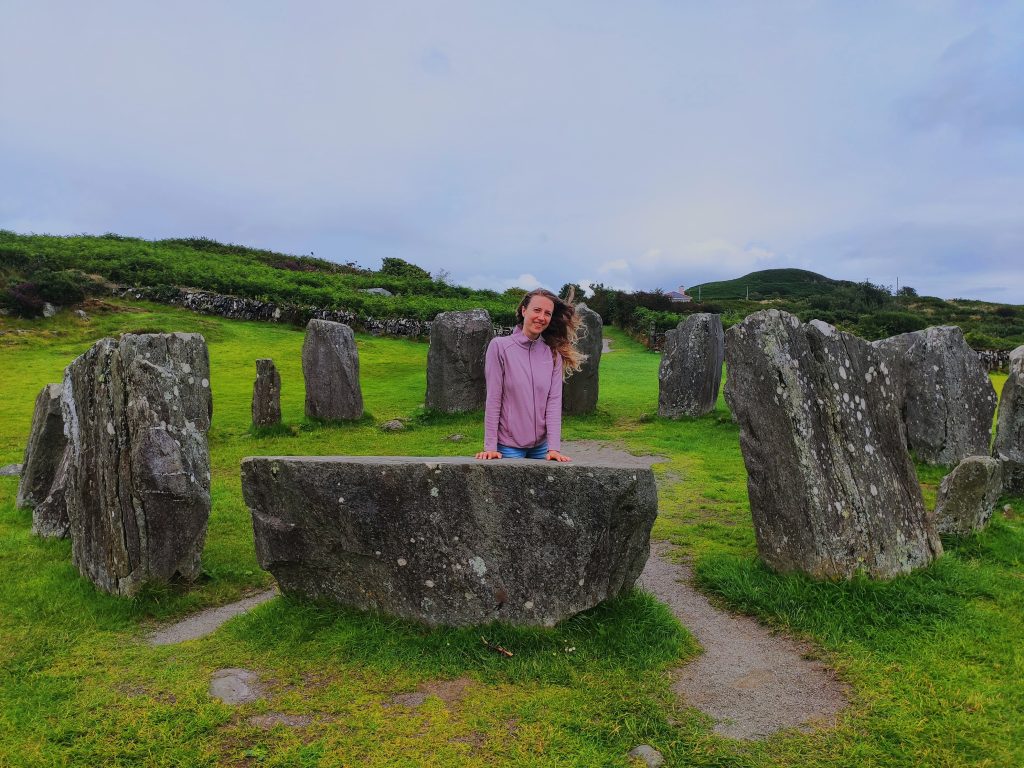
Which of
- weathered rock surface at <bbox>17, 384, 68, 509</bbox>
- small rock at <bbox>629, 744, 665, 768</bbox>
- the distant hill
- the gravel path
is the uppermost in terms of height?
the distant hill

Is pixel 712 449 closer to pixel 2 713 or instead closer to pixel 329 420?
pixel 329 420

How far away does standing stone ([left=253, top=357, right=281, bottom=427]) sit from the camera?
14584mm

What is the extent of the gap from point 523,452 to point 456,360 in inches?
437

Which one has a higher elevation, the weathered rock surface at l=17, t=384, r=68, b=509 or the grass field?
the weathered rock surface at l=17, t=384, r=68, b=509

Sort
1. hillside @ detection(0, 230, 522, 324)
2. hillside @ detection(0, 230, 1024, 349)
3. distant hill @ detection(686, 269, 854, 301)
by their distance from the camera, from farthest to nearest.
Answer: distant hill @ detection(686, 269, 854, 301)
hillside @ detection(0, 230, 1024, 349)
hillside @ detection(0, 230, 522, 324)

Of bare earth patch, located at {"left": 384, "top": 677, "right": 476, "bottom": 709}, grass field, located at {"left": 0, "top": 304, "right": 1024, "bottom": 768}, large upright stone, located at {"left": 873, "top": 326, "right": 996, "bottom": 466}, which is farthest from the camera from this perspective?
large upright stone, located at {"left": 873, "top": 326, "right": 996, "bottom": 466}

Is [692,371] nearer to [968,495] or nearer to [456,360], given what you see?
[456,360]

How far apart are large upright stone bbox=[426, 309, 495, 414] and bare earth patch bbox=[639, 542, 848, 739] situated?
1164 centimetres

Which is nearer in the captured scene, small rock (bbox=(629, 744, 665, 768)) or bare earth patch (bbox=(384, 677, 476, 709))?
small rock (bbox=(629, 744, 665, 768))

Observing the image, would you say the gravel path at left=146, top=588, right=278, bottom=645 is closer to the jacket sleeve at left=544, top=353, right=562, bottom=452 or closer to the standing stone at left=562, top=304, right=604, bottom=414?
the jacket sleeve at left=544, top=353, right=562, bottom=452

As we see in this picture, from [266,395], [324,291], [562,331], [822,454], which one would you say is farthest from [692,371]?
[324,291]

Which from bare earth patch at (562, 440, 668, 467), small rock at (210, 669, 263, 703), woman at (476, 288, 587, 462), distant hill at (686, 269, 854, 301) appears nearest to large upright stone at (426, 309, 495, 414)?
bare earth patch at (562, 440, 668, 467)

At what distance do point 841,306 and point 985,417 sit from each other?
51809 millimetres

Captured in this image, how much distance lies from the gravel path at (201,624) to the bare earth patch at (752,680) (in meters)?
3.63
